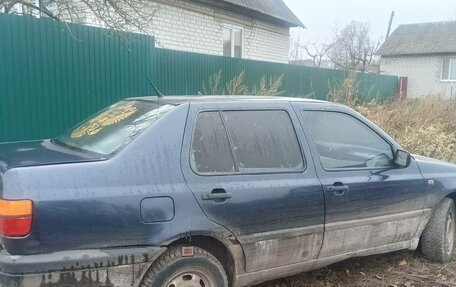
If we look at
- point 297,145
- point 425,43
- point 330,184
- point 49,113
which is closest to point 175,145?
point 297,145

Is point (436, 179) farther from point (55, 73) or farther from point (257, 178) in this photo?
point (55, 73)

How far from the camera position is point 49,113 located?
5902mm

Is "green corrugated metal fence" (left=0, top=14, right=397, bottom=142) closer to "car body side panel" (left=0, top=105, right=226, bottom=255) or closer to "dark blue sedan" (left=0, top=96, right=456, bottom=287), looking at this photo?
"dark blue sedan" (left=0, top=96, right=456, bottom=287)

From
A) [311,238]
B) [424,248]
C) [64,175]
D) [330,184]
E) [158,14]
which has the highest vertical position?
[158,14]

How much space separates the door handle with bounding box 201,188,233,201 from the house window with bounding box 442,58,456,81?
29.9 m

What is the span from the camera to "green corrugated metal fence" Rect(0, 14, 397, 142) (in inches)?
216

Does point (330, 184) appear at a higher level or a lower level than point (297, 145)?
lower

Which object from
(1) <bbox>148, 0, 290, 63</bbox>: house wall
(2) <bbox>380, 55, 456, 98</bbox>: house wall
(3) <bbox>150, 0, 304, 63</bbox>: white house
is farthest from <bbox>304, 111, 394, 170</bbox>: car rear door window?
(2) <bbox>380, 55, 456, 98</bbox>: house wall

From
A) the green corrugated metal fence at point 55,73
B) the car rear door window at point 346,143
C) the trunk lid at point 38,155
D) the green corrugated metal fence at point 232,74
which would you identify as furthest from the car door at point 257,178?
the green corrugated metal fence at point 232,74

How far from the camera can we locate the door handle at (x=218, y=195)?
273cm

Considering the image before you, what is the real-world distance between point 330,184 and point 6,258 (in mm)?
2198

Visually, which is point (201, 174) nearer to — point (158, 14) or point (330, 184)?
point (330, 184)

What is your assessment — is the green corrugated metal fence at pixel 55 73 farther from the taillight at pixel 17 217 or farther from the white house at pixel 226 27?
the taillight at pixel 17 217

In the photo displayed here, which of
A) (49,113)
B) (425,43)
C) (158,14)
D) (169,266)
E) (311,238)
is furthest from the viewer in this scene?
(425,43)
